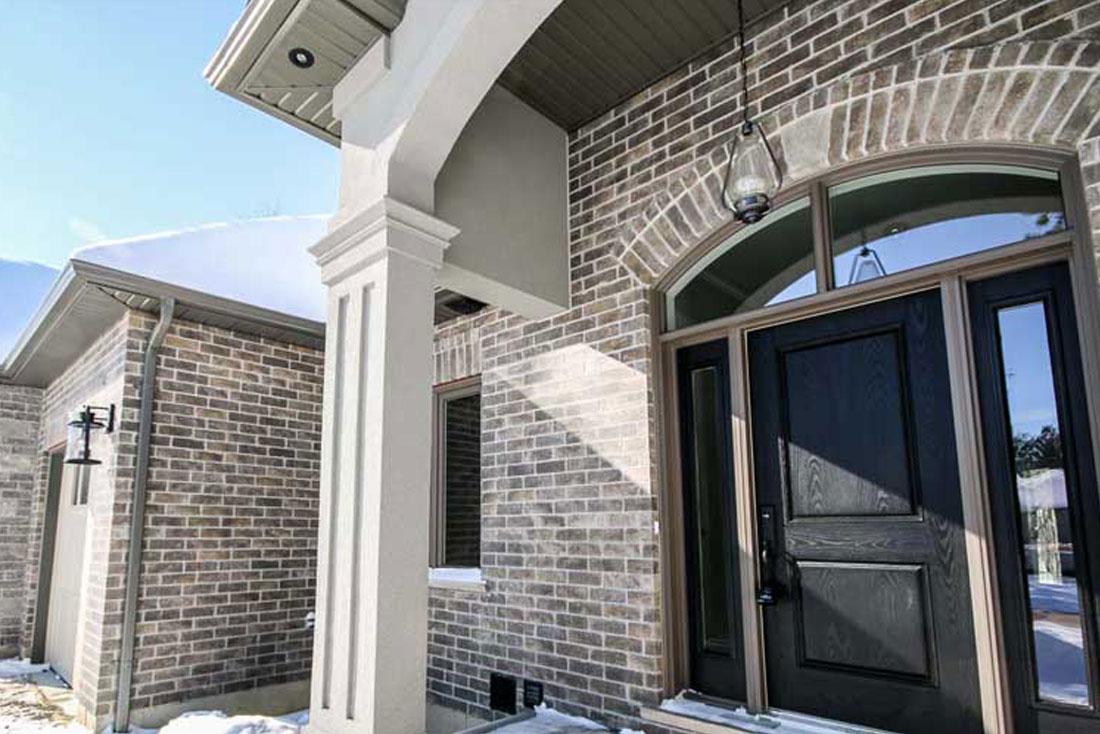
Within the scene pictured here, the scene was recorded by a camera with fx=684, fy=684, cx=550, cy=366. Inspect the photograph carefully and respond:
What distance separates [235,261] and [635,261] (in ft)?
11.9

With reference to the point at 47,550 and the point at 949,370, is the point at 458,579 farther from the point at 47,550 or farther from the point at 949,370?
the point at 47,550

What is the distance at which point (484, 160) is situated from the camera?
3379 millimetres

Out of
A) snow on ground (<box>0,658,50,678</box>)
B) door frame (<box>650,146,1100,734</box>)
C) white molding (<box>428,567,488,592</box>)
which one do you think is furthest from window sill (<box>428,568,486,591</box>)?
snow on ground (<box>0,658,50,678</box>)

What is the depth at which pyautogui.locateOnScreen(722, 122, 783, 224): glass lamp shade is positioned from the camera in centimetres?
253

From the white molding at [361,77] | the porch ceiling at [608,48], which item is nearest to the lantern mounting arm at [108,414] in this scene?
the white molding at [361,77]

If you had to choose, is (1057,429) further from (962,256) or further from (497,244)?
(497,244)

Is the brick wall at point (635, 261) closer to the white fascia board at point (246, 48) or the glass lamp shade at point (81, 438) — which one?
the white fascia board at point (246, 48)

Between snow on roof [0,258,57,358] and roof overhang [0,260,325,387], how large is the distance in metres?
4.62

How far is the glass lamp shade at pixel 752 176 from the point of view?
253 centimetres

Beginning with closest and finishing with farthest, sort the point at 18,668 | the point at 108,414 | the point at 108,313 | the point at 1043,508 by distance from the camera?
the point at 1043,508, the point at 108,414, the point at 108,313, the point at 18,668

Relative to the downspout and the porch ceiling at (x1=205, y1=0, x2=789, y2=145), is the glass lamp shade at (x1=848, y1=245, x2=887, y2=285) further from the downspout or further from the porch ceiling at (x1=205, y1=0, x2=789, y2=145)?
the downspout

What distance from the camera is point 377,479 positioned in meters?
2.54

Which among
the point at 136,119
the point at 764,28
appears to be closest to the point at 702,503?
the point at 764,28

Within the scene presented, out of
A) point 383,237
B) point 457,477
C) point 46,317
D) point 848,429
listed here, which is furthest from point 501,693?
point 46,317
